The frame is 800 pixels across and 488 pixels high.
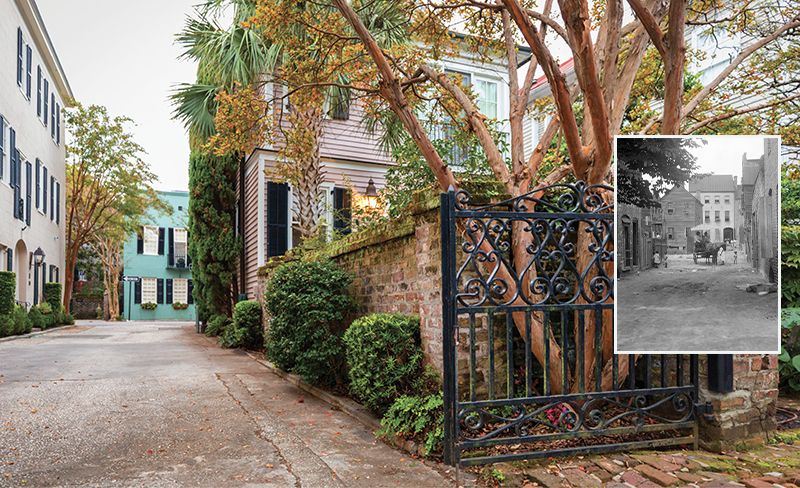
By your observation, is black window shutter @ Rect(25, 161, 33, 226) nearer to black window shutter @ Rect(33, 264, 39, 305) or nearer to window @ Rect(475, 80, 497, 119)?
black window shutter @ Rect(33, 264, 39, 305)

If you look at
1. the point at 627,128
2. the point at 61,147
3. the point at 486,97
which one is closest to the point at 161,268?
the point at 61,147

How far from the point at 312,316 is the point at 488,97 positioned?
10.6 meters

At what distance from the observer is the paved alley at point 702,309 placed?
11.6 ft

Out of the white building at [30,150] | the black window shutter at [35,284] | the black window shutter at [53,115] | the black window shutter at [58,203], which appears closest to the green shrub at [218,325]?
the white building at [30,150]

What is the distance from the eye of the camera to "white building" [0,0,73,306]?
17.1 m

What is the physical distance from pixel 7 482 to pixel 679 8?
552cm

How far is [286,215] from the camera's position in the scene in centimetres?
1449

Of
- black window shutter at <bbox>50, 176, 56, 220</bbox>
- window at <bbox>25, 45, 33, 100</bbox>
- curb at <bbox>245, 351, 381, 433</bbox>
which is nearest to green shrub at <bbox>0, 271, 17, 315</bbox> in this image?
window at <bbox>25, 45, 33, 100</bbox>

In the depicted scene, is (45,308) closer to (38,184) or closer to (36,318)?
(36,318)

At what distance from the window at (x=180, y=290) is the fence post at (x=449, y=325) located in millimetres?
38570

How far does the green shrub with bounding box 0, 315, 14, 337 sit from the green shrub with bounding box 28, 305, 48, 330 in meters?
3.88

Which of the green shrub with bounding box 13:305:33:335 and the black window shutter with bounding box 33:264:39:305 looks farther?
the black window shutter with bounding box 33:264:39:305

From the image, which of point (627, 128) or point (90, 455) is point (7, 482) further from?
point (627, 128)

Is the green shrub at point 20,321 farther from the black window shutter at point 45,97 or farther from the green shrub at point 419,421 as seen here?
the green shrub at point 419,421
